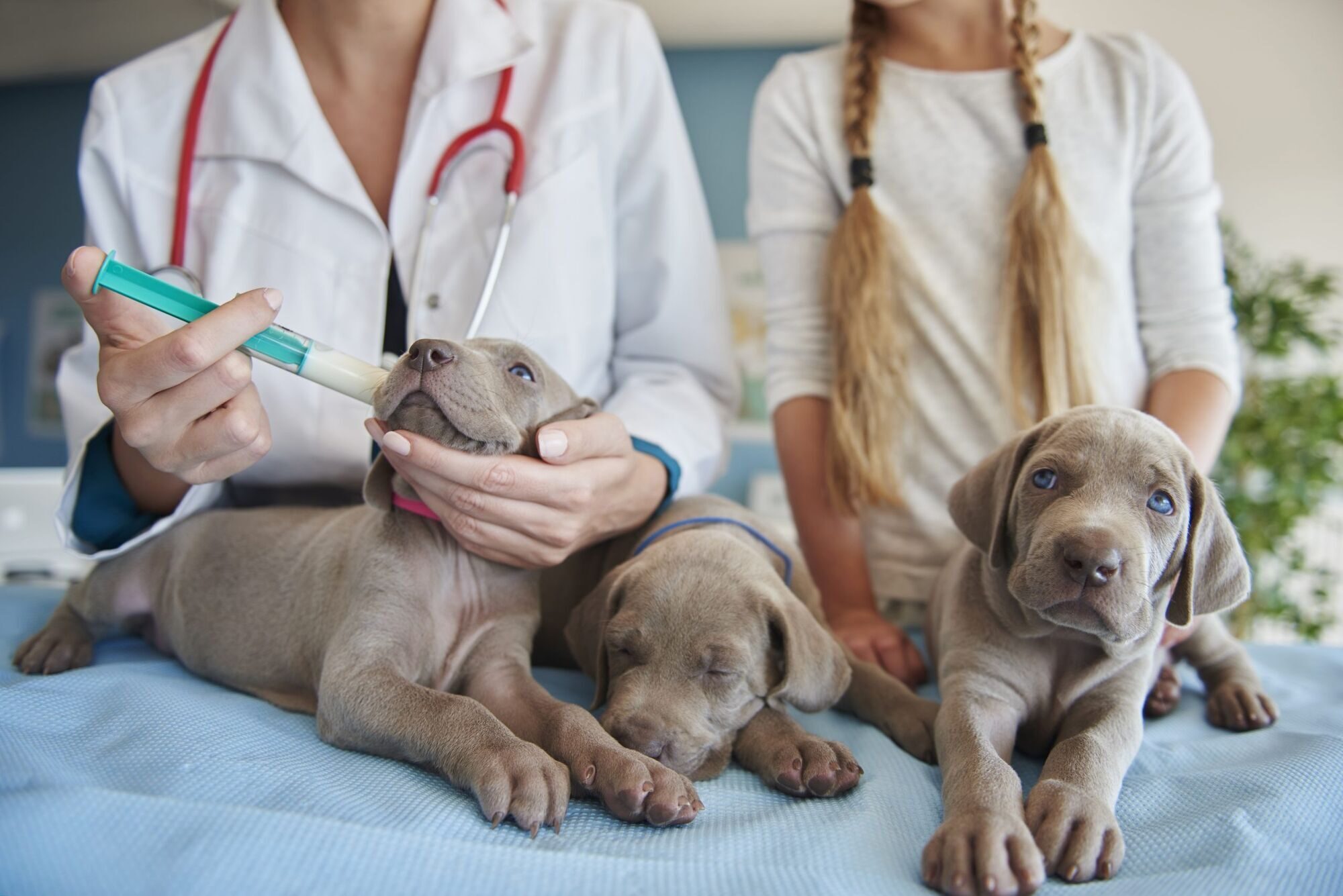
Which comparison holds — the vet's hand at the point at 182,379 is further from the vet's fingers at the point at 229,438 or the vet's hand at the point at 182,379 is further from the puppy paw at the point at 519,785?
the puppy paw at the point at 519,785

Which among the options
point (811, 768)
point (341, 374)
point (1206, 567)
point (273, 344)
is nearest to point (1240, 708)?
point (1206, 567)

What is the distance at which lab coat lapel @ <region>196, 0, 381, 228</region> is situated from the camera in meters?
2.07

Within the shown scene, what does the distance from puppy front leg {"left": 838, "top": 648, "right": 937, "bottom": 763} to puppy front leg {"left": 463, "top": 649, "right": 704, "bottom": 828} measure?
18.6 inches

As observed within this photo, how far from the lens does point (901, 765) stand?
151cm

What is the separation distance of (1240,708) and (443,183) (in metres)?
1.84

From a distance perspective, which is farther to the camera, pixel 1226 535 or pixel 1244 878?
pixel 1226 535

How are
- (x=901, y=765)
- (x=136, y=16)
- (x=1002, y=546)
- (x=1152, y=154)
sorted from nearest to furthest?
(x=901, y=765)
(x=1002, y=546)
(x=1152, y=154)
(x=136, y=16)

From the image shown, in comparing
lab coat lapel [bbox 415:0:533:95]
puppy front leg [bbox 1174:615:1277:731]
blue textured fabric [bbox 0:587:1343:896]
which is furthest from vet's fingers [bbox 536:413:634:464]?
puppy front leg [bbox 1174:615:1277:731]

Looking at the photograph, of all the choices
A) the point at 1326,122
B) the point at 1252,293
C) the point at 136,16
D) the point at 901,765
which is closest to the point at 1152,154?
Result: the point at 901,765

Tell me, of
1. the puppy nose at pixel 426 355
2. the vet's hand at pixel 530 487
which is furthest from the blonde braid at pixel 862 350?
the puppy nose at pixel 426 355

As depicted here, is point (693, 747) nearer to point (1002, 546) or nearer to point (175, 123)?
point (1002, 546)

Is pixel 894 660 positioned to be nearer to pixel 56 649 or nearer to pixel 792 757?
pixel 792 757

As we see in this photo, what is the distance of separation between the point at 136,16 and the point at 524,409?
5.87 ft

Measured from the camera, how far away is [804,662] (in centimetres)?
159
